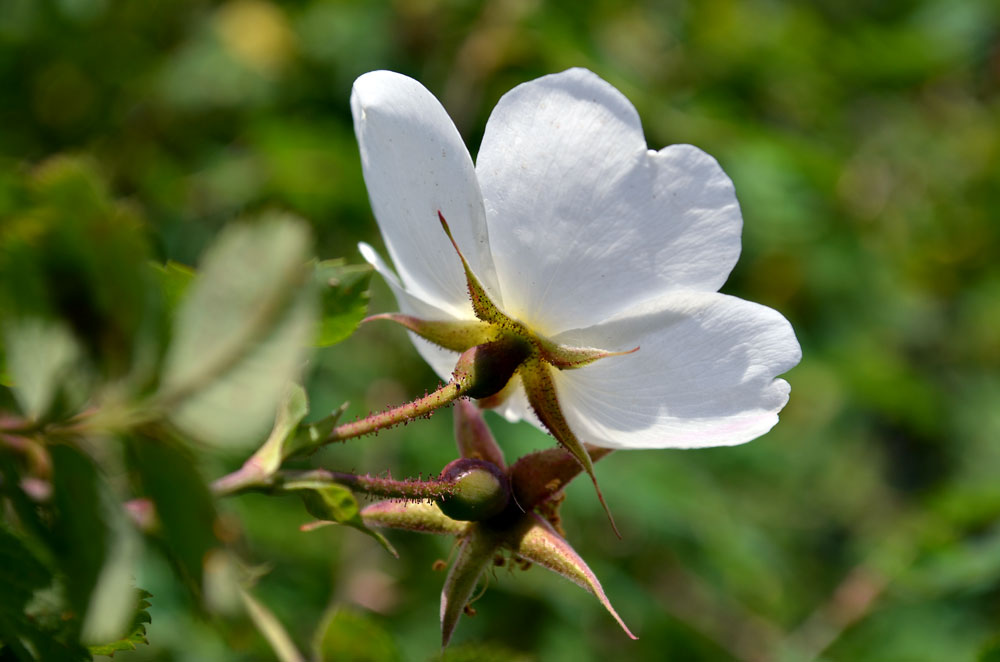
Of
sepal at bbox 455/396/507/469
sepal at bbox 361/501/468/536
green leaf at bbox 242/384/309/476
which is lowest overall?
sepal at bbox 361/501/468/536

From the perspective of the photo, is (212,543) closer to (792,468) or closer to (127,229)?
(127,229)

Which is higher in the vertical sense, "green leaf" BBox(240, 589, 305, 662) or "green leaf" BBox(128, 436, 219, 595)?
"green leaf" BBox(128, 436, 219, 595)

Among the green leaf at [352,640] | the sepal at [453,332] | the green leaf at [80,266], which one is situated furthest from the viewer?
the green leaf at [352,640]

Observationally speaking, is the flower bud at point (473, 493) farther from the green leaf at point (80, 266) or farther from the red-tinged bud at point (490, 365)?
the green leaf at point (80, 266)

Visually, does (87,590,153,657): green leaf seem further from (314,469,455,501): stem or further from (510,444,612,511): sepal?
(510,444,612,511): sepal

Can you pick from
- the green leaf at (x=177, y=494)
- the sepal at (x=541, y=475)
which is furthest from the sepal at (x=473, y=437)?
the green leaf at (x=177, y=494)

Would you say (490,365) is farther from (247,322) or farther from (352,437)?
(247,322)

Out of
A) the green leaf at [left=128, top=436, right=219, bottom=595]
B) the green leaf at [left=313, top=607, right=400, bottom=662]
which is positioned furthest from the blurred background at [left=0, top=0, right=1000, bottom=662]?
the green leaf at [left=128, top=436, right=219, bottom=595]
